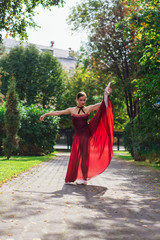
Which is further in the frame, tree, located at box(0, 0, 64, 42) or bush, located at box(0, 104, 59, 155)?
bush, located at box(0, 104, 59, 155)

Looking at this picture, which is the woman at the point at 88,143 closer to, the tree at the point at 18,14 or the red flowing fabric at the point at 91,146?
the red flowing fabric at the point at 91,146

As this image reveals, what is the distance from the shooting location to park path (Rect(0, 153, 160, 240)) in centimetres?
372

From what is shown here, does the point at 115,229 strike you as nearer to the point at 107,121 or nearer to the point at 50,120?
the point at 107,121

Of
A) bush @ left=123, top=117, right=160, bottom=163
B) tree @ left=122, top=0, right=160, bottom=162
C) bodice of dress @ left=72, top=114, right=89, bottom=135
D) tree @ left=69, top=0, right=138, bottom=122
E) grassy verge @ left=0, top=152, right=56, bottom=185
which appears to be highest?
tree @ left=69, top=0, right=138, bottom=122

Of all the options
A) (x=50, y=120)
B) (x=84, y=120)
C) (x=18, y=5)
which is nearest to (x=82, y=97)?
(x=84, y=120)

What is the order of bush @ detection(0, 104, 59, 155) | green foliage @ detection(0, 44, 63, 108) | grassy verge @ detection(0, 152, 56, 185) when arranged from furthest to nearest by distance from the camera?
green foliage @ detection(0, 44, 63, 108)
bush @ detection(0, 104, 59, 155)
grassy verge @ detection(0, 152, 56, 185)

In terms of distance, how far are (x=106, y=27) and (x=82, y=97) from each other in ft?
48.5

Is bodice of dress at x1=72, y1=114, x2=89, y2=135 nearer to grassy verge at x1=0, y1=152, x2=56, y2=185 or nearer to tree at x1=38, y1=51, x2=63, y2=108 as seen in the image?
grassy verge at x1=0, y1=152, x2=56, y2=185

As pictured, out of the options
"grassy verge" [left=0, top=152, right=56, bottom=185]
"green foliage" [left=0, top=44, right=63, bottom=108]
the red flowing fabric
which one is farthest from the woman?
"green foliage" [left=0, top=44, right=63, bottom=108]

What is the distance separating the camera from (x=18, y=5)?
13.8 m

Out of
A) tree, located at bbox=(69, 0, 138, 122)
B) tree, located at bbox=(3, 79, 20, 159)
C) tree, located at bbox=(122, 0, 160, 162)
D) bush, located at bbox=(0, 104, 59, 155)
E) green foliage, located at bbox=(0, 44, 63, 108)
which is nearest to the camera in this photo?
tree, located at bbox=(122, 0, 160, 162)

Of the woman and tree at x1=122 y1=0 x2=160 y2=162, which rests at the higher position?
tree at x1=122 y1=0 x2=160 y2=162

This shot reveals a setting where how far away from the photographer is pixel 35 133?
22469 mm

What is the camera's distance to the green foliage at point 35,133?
22.5 m
